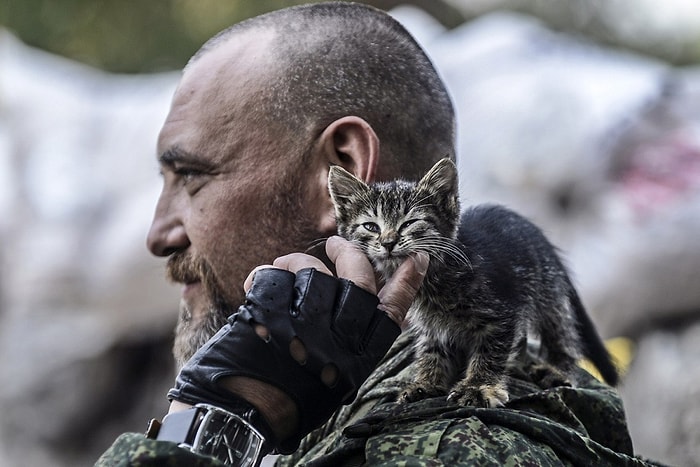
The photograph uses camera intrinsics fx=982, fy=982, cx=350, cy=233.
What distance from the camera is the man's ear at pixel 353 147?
2.75 meters

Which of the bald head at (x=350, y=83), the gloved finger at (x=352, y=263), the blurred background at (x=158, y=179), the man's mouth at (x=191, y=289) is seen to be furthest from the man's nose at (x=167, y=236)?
the blurred background at (x=158, y=179)

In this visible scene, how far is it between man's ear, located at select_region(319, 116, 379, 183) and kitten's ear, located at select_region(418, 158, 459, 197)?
0.30 metres

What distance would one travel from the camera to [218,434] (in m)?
2.02

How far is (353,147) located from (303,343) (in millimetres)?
853

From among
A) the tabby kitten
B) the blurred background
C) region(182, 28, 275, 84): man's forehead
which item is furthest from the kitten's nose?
the blurred background

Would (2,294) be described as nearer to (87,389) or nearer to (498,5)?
(87,389)

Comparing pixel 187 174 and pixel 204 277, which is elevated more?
pixel 187 174

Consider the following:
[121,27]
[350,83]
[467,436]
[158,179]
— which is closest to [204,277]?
[350,83]

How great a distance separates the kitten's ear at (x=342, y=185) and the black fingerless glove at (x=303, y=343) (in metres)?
0.44

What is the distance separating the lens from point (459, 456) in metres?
1.99

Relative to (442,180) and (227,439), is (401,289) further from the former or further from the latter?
(227,439)

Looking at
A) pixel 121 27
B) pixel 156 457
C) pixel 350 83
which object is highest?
pixel 121 27

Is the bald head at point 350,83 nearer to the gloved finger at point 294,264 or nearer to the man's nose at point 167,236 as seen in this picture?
the man's nose at point 167,236

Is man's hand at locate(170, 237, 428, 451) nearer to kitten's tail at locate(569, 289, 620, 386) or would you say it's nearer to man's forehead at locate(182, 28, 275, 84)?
man's forehead at locate(182, 28, 275, 84)
